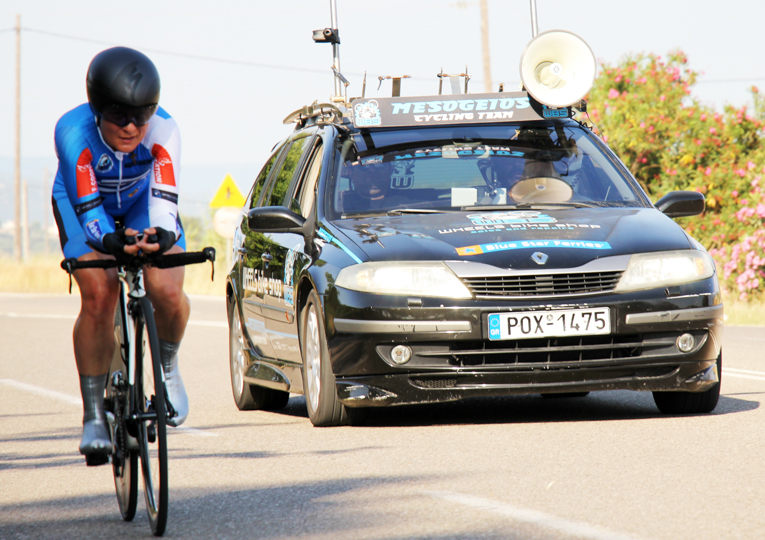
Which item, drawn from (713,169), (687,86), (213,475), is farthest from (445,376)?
(687,86)

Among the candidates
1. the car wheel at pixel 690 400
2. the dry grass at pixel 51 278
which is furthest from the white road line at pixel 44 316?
the car wheel at pixel 690 400

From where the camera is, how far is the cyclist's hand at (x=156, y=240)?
568 cm

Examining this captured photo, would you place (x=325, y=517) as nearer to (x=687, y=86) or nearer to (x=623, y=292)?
(x=623, y=292)

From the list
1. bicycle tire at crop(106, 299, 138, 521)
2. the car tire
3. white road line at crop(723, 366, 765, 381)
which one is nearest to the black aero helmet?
bicycle tire at crop(106, 299, 138, 521)

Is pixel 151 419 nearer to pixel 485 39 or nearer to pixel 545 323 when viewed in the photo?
pixel 545 323

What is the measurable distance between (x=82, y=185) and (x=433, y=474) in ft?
6.40

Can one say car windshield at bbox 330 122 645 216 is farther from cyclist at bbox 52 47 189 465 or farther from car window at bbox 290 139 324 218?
cyclist at bbox 52 47 189 465

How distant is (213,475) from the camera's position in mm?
6836

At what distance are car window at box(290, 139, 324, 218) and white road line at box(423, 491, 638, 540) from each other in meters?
3.54

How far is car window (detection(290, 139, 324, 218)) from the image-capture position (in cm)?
925

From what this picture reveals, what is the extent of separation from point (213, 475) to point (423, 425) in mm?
1814

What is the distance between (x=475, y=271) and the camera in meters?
7.80

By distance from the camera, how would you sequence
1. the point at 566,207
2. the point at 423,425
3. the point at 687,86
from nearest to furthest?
the point at 423,425, the point at 566,207, the point at 687,86

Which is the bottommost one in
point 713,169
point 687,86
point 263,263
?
point 263,263
